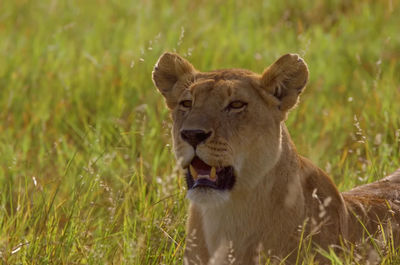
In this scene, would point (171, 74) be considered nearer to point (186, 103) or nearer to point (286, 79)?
point (186, 103)

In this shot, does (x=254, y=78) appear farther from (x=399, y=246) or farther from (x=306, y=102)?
(x=306, y=102)

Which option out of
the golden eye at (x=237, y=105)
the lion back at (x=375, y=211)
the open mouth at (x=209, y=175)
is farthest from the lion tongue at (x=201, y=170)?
the lion back at (x=375, y=211)

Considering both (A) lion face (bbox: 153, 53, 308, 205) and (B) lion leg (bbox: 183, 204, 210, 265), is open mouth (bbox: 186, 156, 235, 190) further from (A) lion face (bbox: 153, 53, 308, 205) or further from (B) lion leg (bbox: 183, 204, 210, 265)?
(B) lion leg (bbox: 183, 204, 210, 265)

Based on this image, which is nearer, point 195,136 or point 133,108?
point 195,136

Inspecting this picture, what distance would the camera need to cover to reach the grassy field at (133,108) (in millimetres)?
3719

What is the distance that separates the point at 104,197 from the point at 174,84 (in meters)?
0.82

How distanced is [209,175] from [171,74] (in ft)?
2.10

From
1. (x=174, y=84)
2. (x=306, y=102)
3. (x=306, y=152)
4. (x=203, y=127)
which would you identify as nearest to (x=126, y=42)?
(x=306, y=102)

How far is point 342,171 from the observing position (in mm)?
4797

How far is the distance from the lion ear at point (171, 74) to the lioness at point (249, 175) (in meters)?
0.17

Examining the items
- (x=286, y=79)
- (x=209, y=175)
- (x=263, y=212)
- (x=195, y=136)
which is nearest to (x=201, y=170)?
(x=209, y=175)

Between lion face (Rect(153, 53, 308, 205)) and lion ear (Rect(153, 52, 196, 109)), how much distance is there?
0.08 m

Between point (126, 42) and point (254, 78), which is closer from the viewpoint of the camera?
point (254, 78)

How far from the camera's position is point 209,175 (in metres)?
3.33
